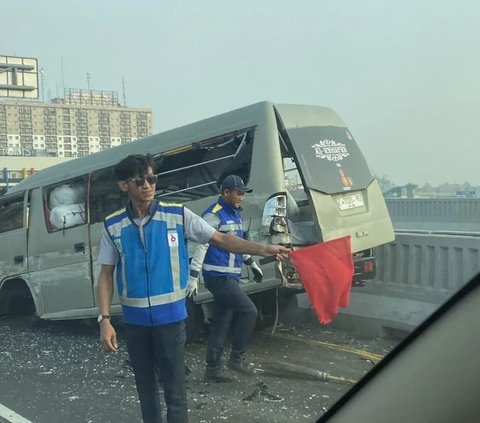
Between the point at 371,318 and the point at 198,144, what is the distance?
109 inches

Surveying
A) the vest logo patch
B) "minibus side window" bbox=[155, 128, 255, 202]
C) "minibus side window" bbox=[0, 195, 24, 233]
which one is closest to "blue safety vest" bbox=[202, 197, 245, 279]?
"minibus side window" bbox=[155, 128, 255, 202]

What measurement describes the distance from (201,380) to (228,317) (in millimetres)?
627

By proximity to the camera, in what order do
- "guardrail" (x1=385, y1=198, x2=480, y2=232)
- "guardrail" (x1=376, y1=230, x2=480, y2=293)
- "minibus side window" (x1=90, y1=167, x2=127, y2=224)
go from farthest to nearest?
"guardrail" (x1=385, y1=198, x2=480, y2=232) → "minibus side window" (x1=90, y1=167, x2=127, y2=224) → "guardrail" (x1=376, y1=230, x2=480, y2=293)

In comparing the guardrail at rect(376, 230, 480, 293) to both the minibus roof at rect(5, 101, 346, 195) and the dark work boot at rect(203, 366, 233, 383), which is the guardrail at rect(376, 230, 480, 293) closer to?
the minibus roof at rect(5, 101, 346, 195)

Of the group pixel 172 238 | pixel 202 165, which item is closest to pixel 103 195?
pixel 202 165

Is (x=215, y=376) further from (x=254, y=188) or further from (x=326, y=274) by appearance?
(x=254, y=188)

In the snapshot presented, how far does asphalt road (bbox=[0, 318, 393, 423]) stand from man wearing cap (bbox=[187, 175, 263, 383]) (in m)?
0.28

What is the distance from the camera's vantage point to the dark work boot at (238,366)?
596cm

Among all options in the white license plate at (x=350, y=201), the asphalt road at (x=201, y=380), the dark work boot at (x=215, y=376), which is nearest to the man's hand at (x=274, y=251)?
the asphalt road at (x=201, y=380)

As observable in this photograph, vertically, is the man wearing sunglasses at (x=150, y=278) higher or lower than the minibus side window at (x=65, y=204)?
lower

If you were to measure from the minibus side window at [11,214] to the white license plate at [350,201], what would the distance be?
4554mm

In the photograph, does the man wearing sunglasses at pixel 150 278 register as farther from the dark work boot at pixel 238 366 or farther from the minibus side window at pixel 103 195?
the minibus side window at pixel 103 195

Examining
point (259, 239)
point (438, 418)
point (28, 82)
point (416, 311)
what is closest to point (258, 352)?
point (259, 239)

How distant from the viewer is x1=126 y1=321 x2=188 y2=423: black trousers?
4.02m
